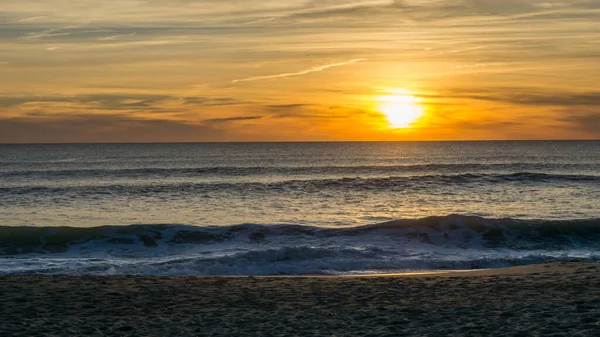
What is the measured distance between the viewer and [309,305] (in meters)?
12.2

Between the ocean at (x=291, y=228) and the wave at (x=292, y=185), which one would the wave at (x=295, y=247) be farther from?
the wave at (x=292, y=185)

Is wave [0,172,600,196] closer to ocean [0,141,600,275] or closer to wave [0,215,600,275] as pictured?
ocean [0,141,600,275]

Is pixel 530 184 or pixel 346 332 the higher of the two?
pixel 346 332

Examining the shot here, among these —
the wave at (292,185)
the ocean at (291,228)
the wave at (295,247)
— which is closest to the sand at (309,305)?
the wave at (295,247)

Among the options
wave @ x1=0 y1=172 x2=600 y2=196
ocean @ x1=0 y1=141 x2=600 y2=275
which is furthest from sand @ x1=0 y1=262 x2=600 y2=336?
wave @ x1=0 y1=172 x2=600 y2=196

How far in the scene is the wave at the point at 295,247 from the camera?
61.3ft

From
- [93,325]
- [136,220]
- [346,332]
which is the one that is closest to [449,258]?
[346,332]

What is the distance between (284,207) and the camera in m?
32.9

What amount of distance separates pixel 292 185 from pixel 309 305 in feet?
112

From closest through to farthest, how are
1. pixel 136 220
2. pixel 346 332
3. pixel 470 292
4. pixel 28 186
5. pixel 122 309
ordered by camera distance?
pixel 346 332
pixel 122 309
pixel 470 292
pixel 136 220
pixel 28 186

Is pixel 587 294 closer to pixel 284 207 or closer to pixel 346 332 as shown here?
pixel 346 332

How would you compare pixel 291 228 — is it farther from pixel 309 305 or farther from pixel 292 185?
pixel 292 185

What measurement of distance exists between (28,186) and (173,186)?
398 inches

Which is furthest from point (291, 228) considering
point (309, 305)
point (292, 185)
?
point (292, 185)
